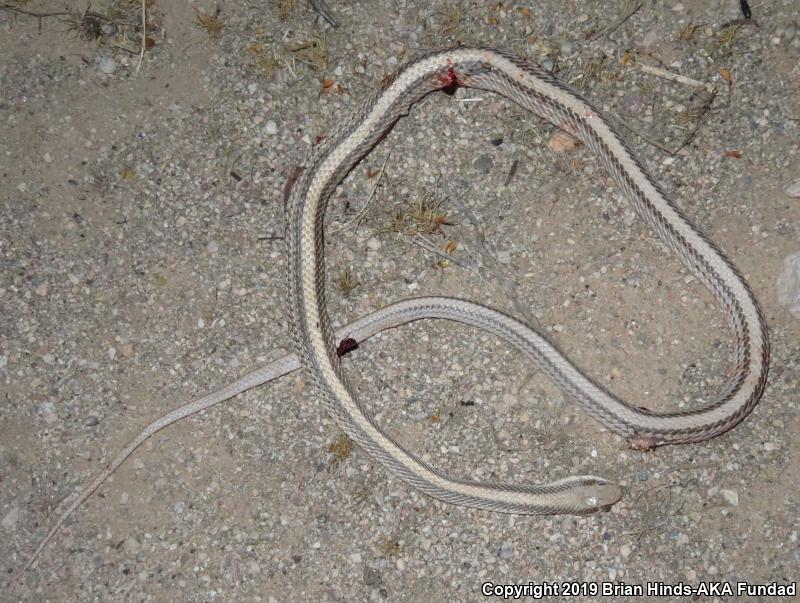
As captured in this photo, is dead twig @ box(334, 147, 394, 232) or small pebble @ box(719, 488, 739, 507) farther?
dead twig @ box(334, 147, 394, 232)

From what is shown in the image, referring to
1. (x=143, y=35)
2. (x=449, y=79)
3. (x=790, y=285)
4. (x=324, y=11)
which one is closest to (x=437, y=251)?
(x=449, y=79)

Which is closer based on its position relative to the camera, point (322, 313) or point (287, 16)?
point (322, 313)

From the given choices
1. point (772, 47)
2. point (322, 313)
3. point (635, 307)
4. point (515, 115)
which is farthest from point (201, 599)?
point (772, 47)

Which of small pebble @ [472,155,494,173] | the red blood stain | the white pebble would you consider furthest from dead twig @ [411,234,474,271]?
the white pebble

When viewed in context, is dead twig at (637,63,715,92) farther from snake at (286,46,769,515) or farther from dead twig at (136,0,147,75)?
dead twig at (136,0,147,75)

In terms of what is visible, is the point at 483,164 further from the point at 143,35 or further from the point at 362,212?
the point at 143,35

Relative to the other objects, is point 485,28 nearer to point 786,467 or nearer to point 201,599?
point 786,467

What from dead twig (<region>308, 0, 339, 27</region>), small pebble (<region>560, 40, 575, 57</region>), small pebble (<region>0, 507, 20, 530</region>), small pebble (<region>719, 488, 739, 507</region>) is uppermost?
small pebble (<region>560, 40, 575, 57</region>)
